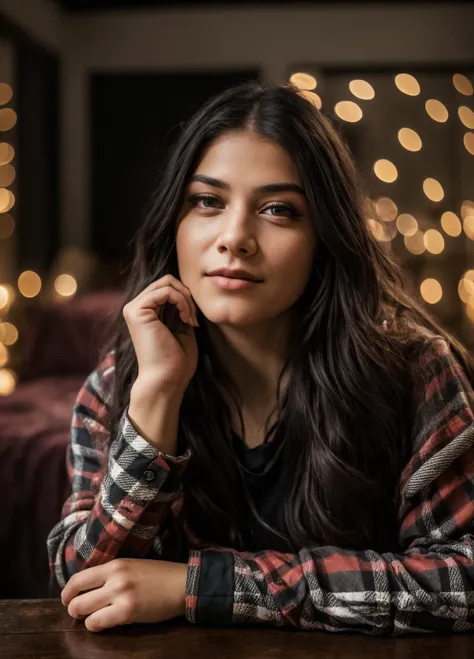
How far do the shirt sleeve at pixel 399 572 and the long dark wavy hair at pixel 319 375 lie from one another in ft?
0.23

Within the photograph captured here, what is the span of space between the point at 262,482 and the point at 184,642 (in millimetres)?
431

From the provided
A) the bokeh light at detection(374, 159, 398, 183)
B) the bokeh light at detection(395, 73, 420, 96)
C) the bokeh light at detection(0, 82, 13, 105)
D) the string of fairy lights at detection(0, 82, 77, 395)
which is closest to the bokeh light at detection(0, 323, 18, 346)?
the string of fairy lights at detection(0, 82, 77, 395)

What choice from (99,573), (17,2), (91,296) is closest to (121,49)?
(17,2)

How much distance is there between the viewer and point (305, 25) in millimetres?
5617

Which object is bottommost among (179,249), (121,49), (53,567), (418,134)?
(53,567)

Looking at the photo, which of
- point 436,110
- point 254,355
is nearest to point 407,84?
point 436,110

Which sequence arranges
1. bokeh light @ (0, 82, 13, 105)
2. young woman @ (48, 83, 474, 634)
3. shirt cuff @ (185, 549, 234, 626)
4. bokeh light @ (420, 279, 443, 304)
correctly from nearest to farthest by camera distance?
shirt cuff @ (185, 549, 234, 626) → young woman @ (48, 83, 474, 634) → bokeh light @ (0, 82, 13, 105) → bokeh light @ (420, 279, 443, 304)

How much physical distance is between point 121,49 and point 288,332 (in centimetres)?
490

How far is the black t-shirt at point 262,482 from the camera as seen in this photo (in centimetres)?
125

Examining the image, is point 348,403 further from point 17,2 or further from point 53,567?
point 17,2

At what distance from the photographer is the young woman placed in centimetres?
104

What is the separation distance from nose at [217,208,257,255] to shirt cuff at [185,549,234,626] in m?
0.39

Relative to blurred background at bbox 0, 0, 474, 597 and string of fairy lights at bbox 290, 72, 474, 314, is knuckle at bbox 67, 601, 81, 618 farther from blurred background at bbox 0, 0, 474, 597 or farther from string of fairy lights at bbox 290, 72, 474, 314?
string of fairy lights at bbox 290, 72, 474, 314

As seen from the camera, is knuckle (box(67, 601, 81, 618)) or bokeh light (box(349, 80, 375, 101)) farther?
bokeh light (box(349, 80, 375, 101))
